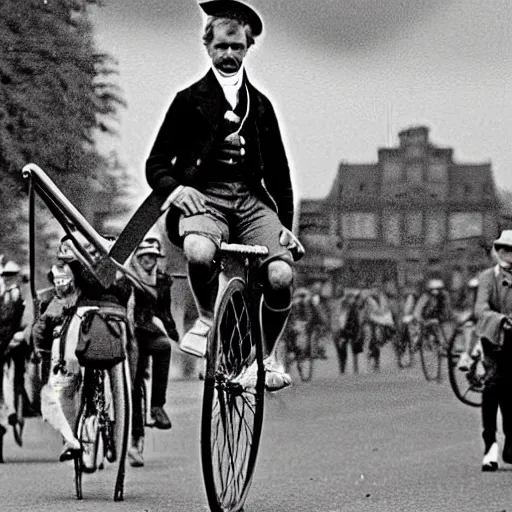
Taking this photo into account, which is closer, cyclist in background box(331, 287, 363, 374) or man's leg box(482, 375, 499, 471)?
man's leg box(482, 375, 499, 471)

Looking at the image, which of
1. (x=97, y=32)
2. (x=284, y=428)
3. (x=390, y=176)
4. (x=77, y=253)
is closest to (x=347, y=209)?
(x=390, y=176)

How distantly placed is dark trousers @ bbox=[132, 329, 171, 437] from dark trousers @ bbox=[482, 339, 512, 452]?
6.04 feet

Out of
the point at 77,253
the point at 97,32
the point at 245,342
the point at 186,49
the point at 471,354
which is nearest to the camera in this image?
the point at 245,342

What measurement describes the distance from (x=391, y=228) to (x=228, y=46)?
680cm

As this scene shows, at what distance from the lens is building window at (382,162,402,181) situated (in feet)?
48.9

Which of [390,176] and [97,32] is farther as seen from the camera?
[390,176]

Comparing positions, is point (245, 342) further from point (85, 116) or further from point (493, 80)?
point (493, 80)

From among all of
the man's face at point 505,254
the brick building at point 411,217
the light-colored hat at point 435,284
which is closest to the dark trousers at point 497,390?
the man's face at point 505,254

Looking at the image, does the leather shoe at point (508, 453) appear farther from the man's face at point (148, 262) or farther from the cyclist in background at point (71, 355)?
the cyclist in background at point (71, 355)

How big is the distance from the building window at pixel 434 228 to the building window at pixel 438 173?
38 cm

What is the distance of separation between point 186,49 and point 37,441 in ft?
16.6

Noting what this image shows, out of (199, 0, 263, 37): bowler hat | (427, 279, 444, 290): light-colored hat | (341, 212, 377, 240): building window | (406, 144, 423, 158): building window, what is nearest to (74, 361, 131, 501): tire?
(199, 0, 263, 37): bowler hat

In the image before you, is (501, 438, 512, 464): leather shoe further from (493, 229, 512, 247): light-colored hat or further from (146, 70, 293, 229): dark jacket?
(146, 70, 293, 229): dark jacket

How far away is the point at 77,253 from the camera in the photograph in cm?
1063
